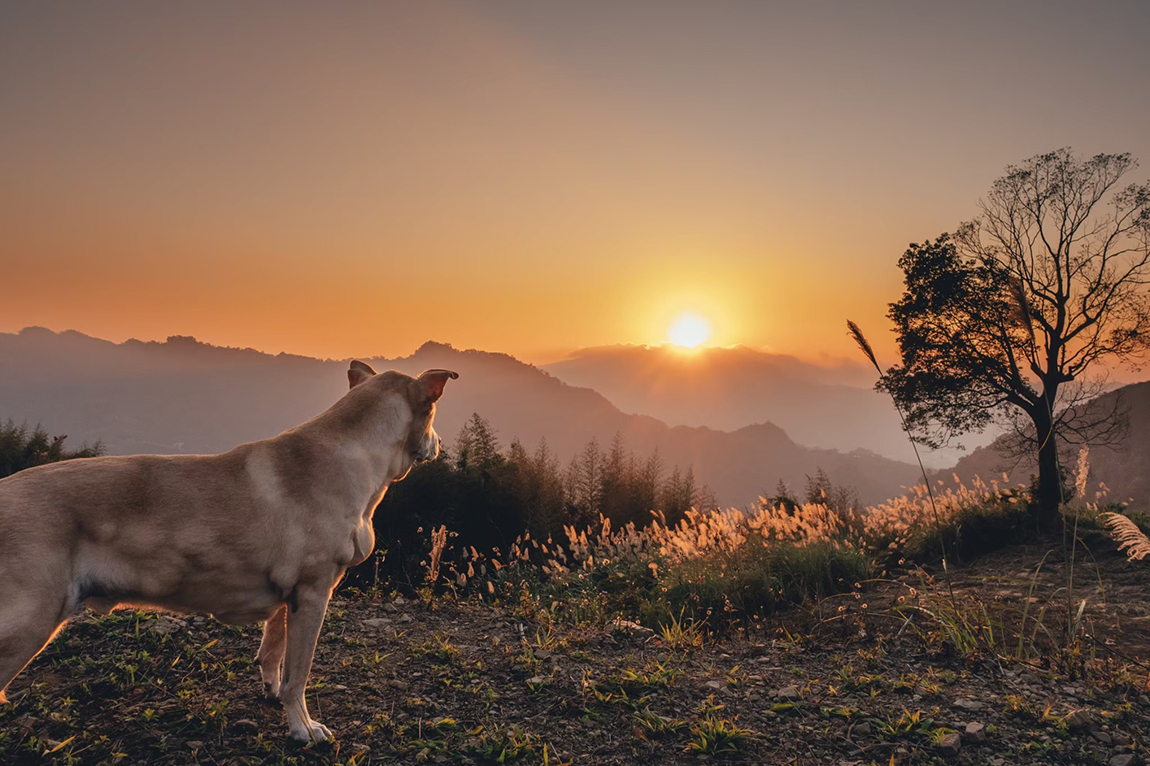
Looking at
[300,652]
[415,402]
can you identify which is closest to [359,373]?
[415,402]

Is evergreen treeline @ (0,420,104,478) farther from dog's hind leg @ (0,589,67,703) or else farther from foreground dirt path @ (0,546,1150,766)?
dog's hind leg @ (0,589,67,703)

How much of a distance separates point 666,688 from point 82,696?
382 centimetres

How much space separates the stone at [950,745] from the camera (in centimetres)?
339

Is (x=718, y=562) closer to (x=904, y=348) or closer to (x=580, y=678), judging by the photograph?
(x=580, y=678)

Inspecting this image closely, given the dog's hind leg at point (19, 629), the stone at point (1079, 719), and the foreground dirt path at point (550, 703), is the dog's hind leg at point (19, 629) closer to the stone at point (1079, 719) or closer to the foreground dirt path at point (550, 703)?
the foreground dirt path at point (550, 703)

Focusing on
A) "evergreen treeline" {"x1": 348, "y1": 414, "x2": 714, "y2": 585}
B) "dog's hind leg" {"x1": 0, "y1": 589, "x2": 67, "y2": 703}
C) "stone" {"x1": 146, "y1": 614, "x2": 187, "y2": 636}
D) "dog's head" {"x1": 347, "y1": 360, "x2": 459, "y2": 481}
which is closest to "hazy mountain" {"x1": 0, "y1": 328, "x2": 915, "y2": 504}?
"evergreen treeline" {"x1": 348, "y1": 414, "x2": 714, "y2": 585}

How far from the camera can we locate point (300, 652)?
10.7 feet

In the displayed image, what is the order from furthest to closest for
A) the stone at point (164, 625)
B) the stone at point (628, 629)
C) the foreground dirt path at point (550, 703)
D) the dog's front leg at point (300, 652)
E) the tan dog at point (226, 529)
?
the stone at point (628, 629) → the stone at point (164, 625) → the foreground dirt path at point (550, 703) → the dog's front leg at point (300, 652) → the tan dog at point (226, 529)

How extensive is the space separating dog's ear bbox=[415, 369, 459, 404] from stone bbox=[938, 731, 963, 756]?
142 inches

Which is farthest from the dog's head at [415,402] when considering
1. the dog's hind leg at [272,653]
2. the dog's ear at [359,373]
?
the dog's hind leg at [272,653]

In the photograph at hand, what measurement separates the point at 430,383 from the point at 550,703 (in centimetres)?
227

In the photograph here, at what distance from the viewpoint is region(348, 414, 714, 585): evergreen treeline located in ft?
43.6

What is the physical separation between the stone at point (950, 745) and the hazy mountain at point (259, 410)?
127 metres

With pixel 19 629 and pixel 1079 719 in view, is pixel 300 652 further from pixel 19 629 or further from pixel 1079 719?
pixel 1079 719
